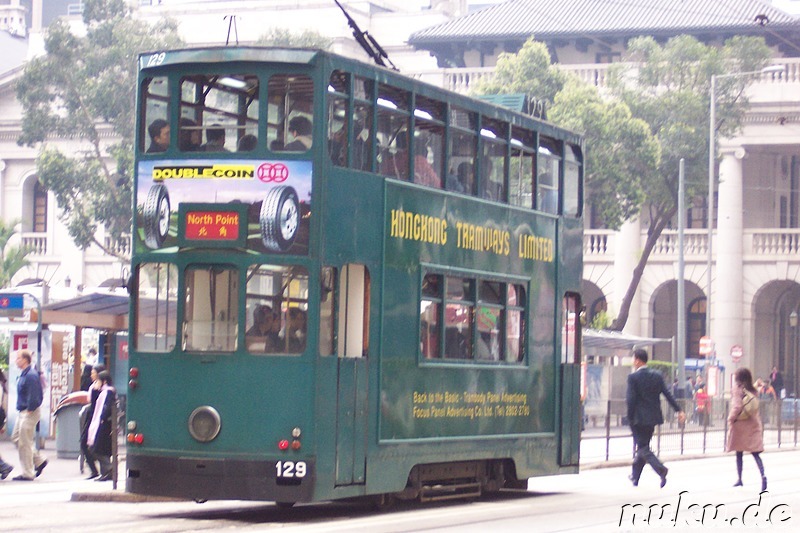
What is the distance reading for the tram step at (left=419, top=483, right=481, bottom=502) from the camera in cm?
1844

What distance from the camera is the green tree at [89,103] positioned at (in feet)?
184

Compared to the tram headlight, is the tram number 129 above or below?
below

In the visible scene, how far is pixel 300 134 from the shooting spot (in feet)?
Result: 53.1

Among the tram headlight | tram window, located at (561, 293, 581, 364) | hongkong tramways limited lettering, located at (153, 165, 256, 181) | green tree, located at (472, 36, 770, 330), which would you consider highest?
green tree, located at (472, 36, 770, 330)

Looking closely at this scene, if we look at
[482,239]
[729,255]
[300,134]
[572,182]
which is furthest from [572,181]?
[729,255]

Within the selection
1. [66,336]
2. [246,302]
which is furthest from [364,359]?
[66,336]

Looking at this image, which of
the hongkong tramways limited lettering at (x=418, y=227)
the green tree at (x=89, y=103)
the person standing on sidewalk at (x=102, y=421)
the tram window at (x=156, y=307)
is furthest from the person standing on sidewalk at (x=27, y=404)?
the green tree at (x=89, y=103)

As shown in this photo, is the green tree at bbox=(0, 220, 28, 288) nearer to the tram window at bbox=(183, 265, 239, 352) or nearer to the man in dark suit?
the man in dark suit

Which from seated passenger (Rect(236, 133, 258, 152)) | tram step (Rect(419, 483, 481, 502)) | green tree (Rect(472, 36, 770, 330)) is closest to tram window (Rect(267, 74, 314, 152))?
seated passenger (Rect(236, 133, 258, 152))

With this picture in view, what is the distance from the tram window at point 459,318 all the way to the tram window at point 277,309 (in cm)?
257

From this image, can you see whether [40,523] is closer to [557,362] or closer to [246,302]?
[246,302]

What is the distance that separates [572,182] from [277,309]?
6321mm

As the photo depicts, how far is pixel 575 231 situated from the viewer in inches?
844

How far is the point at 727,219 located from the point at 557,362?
43085mm
